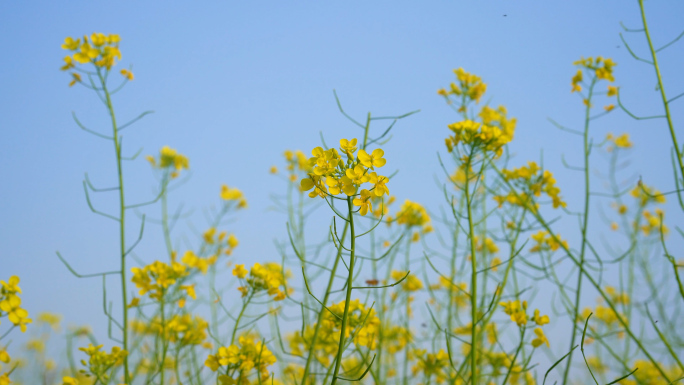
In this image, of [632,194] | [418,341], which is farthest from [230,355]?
[632,194]

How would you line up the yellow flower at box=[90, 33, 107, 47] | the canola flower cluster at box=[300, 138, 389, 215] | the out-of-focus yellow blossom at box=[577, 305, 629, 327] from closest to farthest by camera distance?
the canola flower cluster at box=[300, 138, 389, 215]
the yellow flower at box=[90, 33, 107, 47]
the out-of-focus yellow blossom at box=[577, 305, 629, 327]

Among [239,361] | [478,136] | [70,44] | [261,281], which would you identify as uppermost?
[70,44]

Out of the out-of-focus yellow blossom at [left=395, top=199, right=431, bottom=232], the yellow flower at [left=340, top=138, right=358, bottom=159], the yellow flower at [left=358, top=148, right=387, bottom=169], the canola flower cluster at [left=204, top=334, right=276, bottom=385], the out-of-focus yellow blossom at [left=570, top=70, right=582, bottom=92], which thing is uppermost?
the out-of-focus yellow blossom at [left=570, top=70, right=582, bottom=92]

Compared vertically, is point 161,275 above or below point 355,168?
above

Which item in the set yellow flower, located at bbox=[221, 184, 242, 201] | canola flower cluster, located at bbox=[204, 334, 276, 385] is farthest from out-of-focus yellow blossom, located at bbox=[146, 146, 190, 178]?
canola flower cluster, located at bbox=[204, 334, 276, 385]

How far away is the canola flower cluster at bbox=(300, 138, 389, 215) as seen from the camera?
3.67 ft

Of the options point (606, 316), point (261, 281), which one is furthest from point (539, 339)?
point (606, 316)

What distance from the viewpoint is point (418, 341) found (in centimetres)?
277

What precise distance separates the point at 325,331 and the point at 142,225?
86cm

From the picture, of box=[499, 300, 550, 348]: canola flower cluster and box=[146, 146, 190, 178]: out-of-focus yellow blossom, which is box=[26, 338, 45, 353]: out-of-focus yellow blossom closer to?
box=[146, 146, 190, 178]: out-of-focus yellow blossom

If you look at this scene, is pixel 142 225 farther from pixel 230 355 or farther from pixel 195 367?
pixel 195 367

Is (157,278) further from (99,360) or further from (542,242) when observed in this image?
(542,242)

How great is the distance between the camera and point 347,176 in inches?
43.9

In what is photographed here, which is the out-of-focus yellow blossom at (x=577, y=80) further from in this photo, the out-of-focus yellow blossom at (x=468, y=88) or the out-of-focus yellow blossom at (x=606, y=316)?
the out-of-focus yellow blossom at (x=606, y=316)
